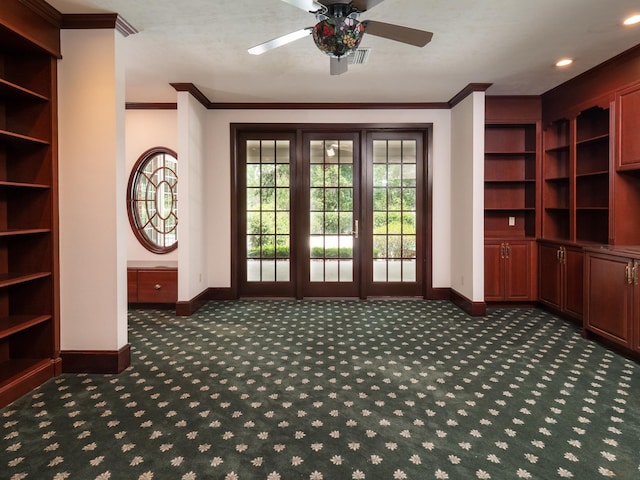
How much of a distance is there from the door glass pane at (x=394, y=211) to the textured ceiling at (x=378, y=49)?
2.74ft

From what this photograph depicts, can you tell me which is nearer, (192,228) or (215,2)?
(215,2)

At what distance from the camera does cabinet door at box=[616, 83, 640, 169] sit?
13.0 feet

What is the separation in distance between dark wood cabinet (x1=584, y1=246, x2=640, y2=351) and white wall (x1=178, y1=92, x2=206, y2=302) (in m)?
4.66

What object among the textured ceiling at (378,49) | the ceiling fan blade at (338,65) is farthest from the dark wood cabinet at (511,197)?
the ceiling fan blade at (338,65)

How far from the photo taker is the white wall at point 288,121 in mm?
5992

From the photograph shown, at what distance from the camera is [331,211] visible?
6168mm

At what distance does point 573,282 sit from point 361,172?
Result: 3.19 metres

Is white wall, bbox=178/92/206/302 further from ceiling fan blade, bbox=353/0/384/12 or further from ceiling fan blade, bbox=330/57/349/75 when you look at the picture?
ceiling fan blade, bbox=353/0/384/12

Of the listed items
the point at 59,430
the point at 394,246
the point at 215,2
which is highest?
the point at 215,2

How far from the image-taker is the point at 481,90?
5051 millimetres

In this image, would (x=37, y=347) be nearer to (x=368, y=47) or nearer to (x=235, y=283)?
(x=235, y=283)

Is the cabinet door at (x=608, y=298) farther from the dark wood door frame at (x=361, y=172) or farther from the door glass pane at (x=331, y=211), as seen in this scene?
the door glass pane at (x=331, y=211)

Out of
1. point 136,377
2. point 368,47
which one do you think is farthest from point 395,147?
point 136,377

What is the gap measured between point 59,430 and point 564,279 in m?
5.31
